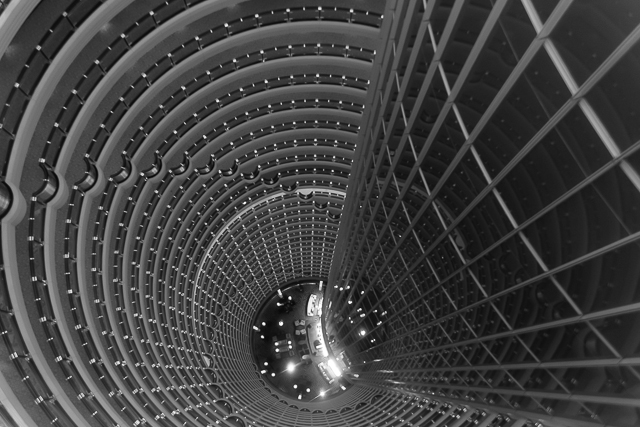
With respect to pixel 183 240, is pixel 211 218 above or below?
above

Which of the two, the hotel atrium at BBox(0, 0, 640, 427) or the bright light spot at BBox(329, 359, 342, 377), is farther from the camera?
the bright light spot at BBox(329, 359, 342, 377)

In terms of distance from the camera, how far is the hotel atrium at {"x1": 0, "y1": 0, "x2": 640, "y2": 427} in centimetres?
850

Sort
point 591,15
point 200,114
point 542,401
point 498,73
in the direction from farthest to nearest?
point 200,114
point 542,401
point 498,73
point 591,15

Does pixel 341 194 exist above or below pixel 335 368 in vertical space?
above

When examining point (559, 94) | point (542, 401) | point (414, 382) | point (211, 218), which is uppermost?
point (211, 218)

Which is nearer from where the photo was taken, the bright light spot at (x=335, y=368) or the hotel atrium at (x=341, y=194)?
the hotel atrium at (x=341, y=194)

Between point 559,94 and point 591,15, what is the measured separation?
1441mm

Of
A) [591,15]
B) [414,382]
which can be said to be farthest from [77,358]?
[591,15]

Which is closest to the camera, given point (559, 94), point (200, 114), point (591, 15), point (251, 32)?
point (591, 15)

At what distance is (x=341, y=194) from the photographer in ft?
136

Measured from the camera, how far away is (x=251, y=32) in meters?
25.3

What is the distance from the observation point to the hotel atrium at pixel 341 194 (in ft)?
27.9

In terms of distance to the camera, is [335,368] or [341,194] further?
[335,368]

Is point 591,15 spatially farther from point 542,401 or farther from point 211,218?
point 211,218
